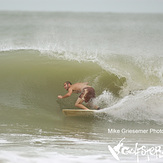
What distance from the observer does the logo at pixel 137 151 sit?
3.78 metres

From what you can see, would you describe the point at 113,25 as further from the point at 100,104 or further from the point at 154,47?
the point at 100,104

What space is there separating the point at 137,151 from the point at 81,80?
Result: 3.37 metres

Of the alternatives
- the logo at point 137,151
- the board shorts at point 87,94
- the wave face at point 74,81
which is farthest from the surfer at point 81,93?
the logo at point 137,151

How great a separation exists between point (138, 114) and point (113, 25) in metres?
16.5

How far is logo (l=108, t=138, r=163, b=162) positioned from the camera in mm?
3782

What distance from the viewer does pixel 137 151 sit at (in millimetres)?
3910

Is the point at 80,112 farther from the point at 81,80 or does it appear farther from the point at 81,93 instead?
the point at 81,80

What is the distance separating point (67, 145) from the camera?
408 cm

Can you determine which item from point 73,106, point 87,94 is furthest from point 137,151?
point 73,106

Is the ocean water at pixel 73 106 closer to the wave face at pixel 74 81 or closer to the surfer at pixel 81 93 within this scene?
the wave face at pixel 74 81

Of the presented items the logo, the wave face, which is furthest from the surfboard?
the logo

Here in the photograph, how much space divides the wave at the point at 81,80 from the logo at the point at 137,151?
1.35 meters

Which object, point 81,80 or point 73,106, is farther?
point 81,80

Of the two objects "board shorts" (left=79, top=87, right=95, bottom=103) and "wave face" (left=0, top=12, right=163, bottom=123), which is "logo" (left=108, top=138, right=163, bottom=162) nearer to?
"wave face" (left=0, top=12, right=163, bottom=123)
